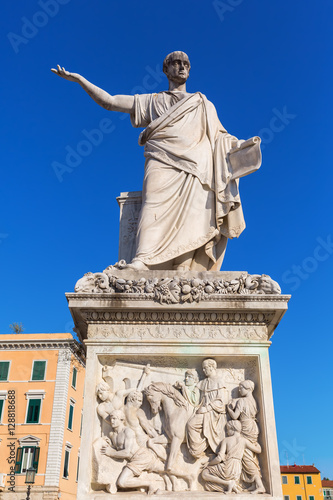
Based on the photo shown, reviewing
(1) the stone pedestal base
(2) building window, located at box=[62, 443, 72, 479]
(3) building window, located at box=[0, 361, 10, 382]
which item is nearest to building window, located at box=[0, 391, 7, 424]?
(3) building window, located at box=[0, 361, 10, 382]

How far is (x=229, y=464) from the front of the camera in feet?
16.0

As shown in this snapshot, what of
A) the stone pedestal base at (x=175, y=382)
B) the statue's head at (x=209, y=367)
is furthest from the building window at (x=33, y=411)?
the statue's head at (x=209, y=367)

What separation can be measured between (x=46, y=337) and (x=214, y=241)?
36.9 meters

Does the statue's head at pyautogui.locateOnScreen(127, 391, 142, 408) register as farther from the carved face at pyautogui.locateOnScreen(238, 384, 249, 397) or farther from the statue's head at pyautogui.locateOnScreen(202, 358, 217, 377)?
the carved face at pyautogui.locateOnScreen(238, 384, 249, 397)

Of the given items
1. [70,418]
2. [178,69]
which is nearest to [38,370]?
[70,418]

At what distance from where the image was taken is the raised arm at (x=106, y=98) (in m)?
7.71

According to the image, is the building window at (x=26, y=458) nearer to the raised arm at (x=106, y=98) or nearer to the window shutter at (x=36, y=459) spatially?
the window shutter at (x=36, y=459)

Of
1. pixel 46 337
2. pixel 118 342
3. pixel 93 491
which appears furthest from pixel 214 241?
pixel 46 337

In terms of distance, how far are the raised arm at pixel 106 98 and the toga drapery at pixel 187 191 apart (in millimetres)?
742

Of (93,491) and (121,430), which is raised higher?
(121,430)

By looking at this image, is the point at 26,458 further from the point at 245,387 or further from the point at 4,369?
the point at 245,387

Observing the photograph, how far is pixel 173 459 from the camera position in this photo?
4.91 metres

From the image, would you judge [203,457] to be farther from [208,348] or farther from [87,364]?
[87,364]

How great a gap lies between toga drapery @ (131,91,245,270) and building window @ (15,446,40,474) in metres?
35.2
